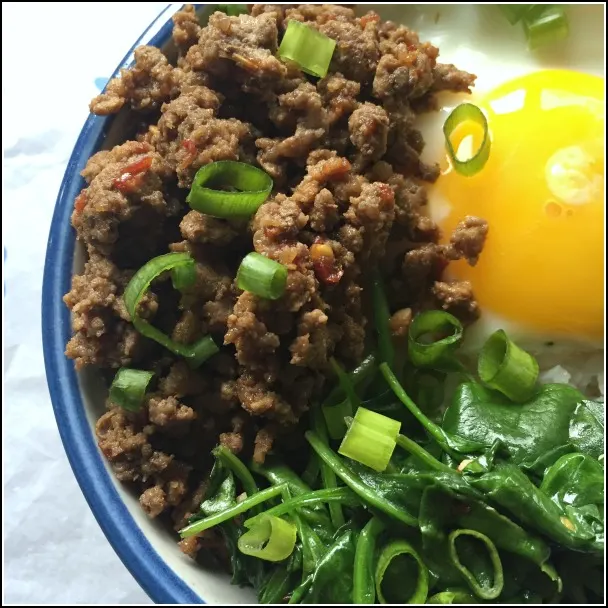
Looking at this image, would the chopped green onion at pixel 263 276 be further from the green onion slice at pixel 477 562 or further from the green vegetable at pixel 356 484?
the green onion slice at pixel 477 562

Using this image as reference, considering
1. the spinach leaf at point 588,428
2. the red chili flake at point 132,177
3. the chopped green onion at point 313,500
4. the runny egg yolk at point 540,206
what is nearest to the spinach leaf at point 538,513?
the spinach leaf at point 588,428

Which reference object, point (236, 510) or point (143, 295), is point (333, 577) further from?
point (143, 295)

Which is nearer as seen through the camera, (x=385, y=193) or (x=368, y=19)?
(x=385, y=193)

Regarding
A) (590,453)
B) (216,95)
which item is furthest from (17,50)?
(590,453)

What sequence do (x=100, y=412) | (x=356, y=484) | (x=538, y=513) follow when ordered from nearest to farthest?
(x=538, y=513)
(x=356, y=484)
(x=100, y=412)

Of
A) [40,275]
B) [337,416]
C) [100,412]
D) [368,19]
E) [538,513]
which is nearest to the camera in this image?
[538,513]

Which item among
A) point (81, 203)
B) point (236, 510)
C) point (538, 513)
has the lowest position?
point (236, 510)

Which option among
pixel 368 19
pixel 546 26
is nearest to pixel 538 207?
pixel 546 26
